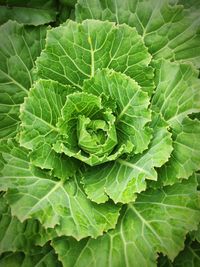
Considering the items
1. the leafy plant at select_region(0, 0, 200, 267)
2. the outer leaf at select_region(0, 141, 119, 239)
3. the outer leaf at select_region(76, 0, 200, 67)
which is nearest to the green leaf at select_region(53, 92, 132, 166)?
the leafy plant at select_region(0, 0, 200, 267)

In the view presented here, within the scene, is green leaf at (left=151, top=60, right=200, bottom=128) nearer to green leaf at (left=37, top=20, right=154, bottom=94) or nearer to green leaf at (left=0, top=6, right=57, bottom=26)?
green leaf at (left=37, top=20, right=154, bottom=94)

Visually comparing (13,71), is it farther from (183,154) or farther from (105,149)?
(183,154)

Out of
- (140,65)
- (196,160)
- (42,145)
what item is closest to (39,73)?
(42,145)

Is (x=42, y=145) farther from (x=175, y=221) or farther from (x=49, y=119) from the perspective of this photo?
(x=175, y=221)

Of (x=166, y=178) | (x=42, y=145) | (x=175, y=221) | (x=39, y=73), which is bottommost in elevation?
(x=175, y=221)

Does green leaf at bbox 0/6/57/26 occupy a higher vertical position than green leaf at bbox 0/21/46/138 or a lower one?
higher

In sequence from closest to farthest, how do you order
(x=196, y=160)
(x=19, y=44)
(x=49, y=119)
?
(x=196, y=160)
(x=49, y=119)
(x=19, y=44)

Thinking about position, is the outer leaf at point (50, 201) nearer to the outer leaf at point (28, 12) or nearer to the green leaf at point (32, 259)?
the green leaf at point (32, 259)

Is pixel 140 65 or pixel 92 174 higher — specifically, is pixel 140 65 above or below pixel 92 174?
above
